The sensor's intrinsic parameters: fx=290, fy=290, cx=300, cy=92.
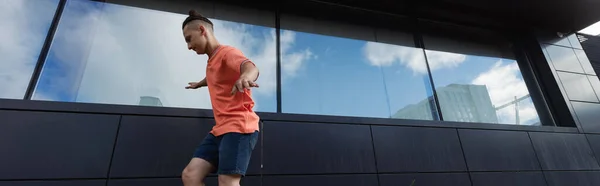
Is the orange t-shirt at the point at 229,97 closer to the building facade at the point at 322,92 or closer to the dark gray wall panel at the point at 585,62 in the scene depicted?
the building facade at the point at 322,92

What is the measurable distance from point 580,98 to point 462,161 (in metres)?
2.30

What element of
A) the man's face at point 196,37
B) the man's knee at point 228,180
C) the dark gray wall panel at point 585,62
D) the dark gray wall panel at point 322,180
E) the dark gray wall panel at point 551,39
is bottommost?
the man's knee at point 228,180

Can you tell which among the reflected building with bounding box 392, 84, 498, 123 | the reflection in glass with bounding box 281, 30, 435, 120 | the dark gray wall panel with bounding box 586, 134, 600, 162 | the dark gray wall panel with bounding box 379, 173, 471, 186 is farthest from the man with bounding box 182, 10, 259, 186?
the dark gray wall panel with bounding box 586, 134, 600, 162

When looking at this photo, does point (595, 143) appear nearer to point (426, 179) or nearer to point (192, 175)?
point (426, 179)

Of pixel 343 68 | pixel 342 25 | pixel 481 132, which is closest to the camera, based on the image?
pixel 481 132

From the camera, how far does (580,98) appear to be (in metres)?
3.68

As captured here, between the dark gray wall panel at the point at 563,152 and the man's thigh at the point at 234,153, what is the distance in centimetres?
331

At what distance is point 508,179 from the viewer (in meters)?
2.81

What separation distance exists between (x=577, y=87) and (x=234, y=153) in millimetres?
4669

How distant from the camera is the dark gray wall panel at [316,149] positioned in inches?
88.7

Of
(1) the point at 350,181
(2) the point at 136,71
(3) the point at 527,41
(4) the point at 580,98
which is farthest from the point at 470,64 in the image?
(2) the point at 136,71

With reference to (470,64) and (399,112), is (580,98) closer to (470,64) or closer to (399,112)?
(470,64)

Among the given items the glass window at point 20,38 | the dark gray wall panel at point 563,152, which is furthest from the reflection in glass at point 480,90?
the glass window at point 20,38

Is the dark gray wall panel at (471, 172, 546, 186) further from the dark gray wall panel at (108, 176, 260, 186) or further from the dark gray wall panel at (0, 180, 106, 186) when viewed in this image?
the dark gray wall panel at (0, 180, 106, 186)
